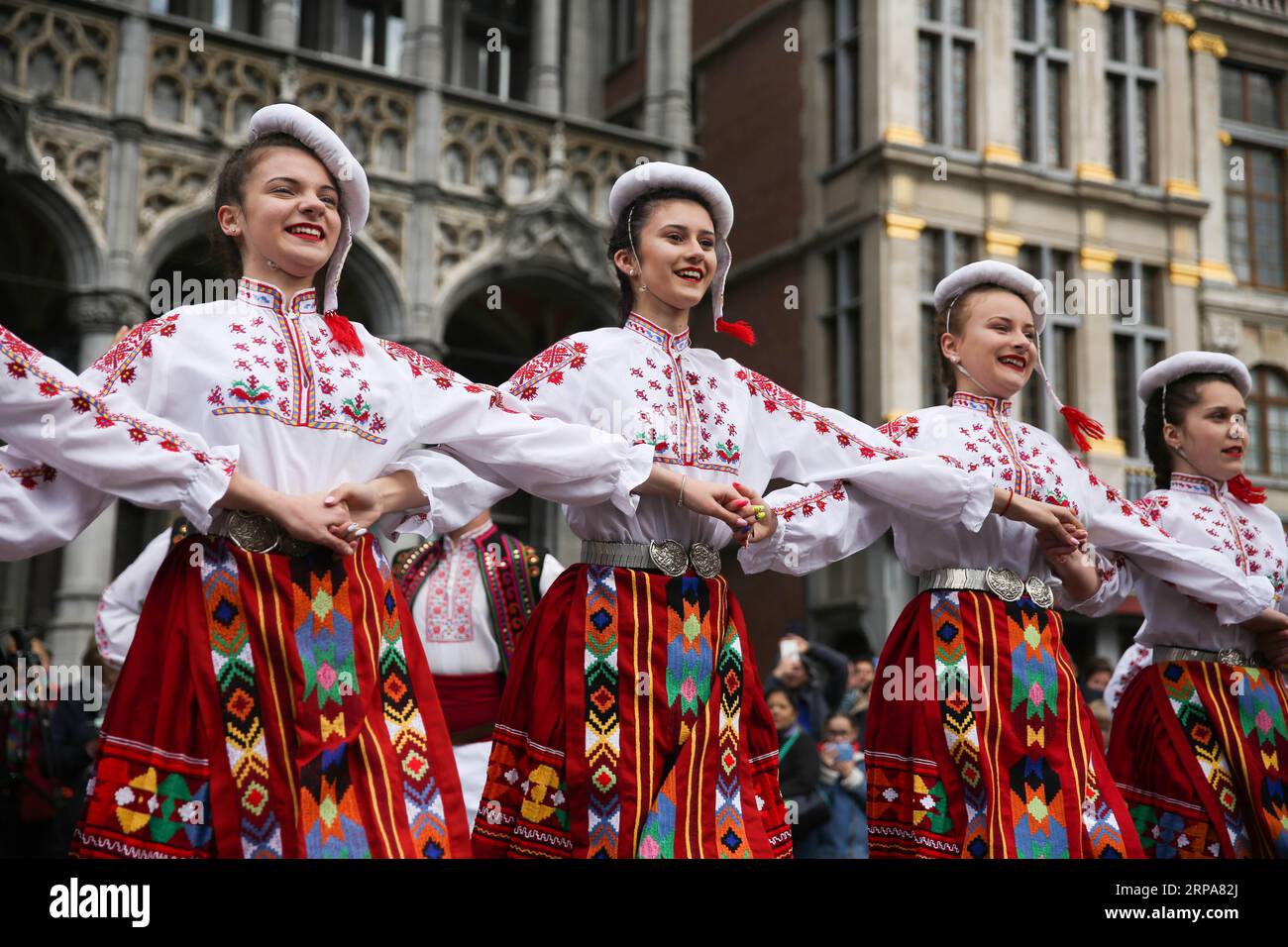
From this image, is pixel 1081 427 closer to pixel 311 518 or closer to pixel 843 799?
pixel 311 518

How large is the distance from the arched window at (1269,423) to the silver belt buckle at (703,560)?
56.3ft

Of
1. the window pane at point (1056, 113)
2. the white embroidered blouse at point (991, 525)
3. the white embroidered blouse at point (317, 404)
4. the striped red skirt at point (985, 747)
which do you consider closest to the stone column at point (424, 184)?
the window pane at point (1056, 113)

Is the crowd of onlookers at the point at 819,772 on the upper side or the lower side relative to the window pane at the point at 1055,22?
lower

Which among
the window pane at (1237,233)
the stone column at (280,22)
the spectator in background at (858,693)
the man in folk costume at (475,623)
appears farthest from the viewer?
the window pane at (1237,233)

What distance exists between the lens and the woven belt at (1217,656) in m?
5.16

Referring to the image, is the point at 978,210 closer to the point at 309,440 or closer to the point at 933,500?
the point at 933,500

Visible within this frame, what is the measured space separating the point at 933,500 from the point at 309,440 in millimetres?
1876

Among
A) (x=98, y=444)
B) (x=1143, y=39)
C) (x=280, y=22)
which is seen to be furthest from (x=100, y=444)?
(x=1143, y=39)

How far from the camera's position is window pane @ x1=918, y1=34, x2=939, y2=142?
18.9 metres

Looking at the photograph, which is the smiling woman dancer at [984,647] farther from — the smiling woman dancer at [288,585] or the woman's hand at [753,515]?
the smiling woman dancer at [288,585]

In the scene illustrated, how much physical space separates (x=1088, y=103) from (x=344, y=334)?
58.4 ft

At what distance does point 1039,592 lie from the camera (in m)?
4.58

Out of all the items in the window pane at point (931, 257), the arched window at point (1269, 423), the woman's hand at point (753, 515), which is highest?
the window pane at point (931, 257)

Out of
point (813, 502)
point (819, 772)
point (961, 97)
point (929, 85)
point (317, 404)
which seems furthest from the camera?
point (961, 97)
